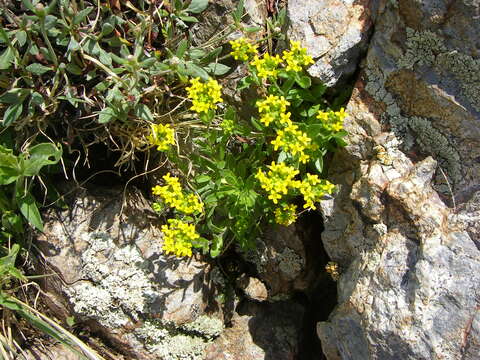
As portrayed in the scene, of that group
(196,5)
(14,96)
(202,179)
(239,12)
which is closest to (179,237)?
(202,179)

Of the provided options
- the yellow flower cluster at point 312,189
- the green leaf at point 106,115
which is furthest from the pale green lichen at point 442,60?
the green leaf at point 106,115

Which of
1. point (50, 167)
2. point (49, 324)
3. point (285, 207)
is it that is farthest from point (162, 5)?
point (49, 324)

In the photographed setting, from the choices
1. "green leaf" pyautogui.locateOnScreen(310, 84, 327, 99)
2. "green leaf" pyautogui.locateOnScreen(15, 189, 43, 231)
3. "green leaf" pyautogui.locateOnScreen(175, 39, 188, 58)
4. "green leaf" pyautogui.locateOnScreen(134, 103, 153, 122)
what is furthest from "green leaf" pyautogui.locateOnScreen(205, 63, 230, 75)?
"green leaf" pyautogui.locateOnScreen(15, 189, 43, 231)

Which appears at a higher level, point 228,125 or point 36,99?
point 228,125

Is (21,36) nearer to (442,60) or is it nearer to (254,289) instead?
(254,289)

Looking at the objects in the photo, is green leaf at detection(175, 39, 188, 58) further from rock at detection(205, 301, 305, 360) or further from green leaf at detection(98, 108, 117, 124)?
rock at detection(205, 301, 305, 360)

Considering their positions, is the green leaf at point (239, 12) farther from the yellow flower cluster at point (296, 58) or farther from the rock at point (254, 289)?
the rock at point (254, 289)

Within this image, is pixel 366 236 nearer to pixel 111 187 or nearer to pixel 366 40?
pixel 366 40
